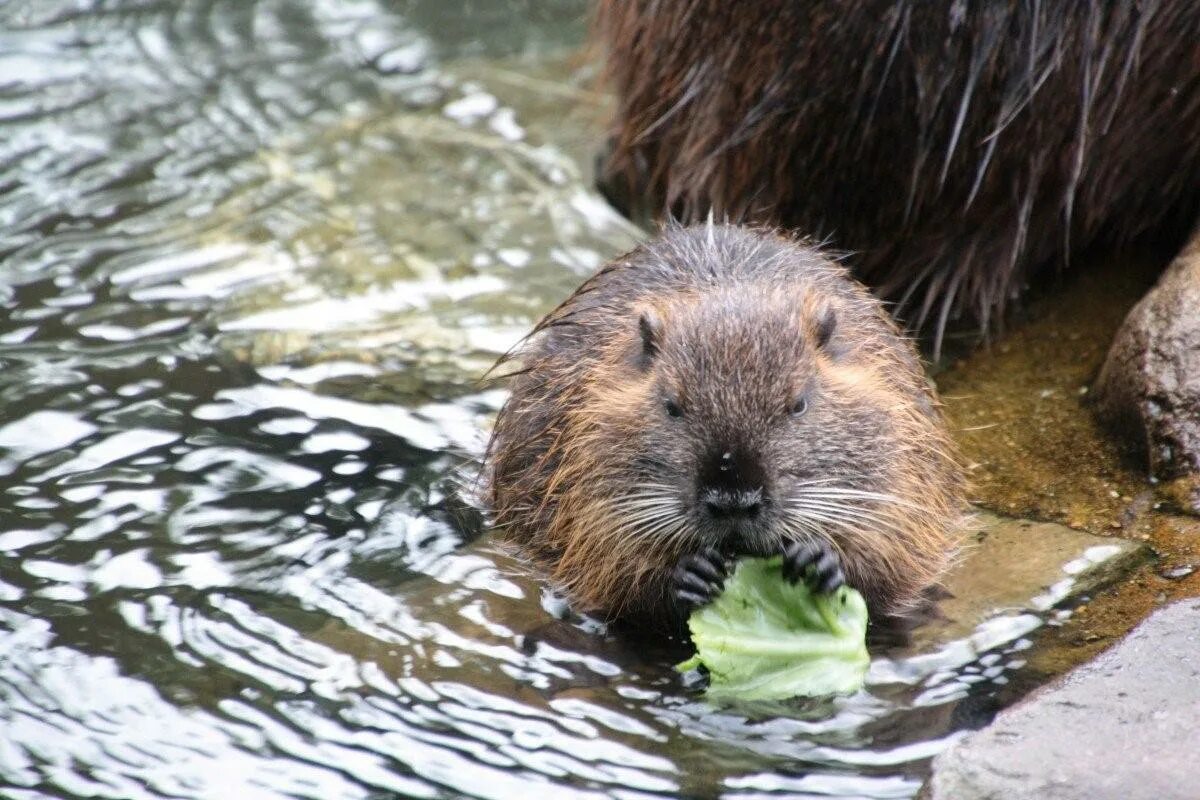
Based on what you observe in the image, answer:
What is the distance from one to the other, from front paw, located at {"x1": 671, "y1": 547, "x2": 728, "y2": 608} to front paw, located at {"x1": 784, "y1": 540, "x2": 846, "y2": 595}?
159 millimetres

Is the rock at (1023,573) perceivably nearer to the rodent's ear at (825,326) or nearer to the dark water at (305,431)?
the dark water at (305,431)

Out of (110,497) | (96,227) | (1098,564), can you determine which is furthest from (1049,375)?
(96,227)

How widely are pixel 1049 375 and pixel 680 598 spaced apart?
6.16ft

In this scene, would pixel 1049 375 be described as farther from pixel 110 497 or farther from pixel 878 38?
pixel 110 497

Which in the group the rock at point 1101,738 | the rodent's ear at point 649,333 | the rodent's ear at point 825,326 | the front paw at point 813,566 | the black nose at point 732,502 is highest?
the rodent's ear at point 825,326

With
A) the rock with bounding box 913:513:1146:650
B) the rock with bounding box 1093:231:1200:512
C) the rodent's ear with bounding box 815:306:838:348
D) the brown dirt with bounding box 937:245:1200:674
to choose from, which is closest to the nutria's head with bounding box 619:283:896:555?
the rodent's ear with bounding box 815:306:838:348

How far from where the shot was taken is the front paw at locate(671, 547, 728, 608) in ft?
13.6

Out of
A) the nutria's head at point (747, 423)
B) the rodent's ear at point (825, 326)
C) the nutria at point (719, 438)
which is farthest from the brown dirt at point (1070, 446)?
the rodent's ear at point (825, 326)

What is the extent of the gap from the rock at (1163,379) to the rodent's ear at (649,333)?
1489 mm

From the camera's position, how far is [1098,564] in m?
4.47

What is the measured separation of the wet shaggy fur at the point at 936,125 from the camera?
5.20m

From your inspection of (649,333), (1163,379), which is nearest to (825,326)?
(649,333)

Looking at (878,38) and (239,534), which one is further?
(878,38)

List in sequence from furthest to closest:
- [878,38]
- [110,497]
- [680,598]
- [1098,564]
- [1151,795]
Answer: [878,38] → [110,497] → [1098,564] → [680,598] → [1151,795]
